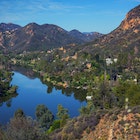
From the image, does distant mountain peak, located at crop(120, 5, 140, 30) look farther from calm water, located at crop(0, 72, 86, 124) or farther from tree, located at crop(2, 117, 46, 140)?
tree, located at crop(2, 117, 46, 140)

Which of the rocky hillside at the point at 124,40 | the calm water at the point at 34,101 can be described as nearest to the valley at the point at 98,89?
the rocky hillside at the point at 124,40

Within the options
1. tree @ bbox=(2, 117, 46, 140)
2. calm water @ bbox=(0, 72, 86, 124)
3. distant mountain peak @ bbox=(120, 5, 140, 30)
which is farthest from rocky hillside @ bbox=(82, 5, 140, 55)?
tree @ bbox=(2, 117, 46, 140)

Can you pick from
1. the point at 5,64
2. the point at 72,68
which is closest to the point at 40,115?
the point at 72,68

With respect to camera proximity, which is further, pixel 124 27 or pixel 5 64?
pixel 124 27

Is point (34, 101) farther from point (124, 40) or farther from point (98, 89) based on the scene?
point (124, 40)

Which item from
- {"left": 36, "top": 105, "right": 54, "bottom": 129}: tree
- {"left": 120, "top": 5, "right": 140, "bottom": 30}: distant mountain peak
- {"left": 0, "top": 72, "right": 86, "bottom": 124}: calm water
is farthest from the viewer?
{"left": 120, "top": 5, "right": 140, "bottom": 30}: distant mountain peak

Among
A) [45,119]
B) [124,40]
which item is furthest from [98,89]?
[124,40]

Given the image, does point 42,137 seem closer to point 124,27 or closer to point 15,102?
point 15,102

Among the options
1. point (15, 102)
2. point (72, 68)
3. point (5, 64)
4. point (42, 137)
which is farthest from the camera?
point (5, 64)
